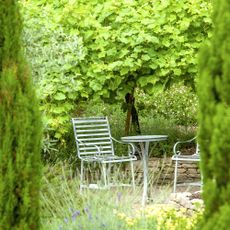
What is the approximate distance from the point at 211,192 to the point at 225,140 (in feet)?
0.75

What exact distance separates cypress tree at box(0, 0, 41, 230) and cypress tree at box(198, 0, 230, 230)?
1.15 metres

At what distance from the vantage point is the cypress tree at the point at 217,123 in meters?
2.70

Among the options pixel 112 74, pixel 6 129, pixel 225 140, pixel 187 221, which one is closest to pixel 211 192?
pixel 225 140

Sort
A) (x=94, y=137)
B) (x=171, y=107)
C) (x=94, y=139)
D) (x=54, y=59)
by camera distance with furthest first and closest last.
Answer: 1. (x=171, y=107)
2. (x=94, y=137)
3. (x=94, y=139)
4. (x=54, y=59)

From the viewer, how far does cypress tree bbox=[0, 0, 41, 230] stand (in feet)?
11.9

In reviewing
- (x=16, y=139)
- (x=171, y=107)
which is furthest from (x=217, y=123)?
(x=171, y=107)

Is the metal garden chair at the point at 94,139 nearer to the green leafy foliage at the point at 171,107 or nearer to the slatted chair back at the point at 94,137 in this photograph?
the slatted chair back at the point at 94,137

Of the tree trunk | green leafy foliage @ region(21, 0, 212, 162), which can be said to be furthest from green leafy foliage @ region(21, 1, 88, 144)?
the tree trunk

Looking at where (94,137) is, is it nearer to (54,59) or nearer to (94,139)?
(94,139)

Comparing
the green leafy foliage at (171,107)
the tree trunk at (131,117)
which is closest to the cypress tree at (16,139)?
the tree trunk at (131,117)

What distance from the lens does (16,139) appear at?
3.68 m

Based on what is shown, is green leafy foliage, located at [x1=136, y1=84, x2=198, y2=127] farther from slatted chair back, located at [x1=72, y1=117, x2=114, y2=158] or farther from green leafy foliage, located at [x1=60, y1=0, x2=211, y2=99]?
green leafy foliage, located at [x1=60, y1=0, x2=211, y2=99]

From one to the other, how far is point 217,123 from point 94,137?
27.3 ft

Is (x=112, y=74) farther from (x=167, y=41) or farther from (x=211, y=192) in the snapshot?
(x=211, y=192)
